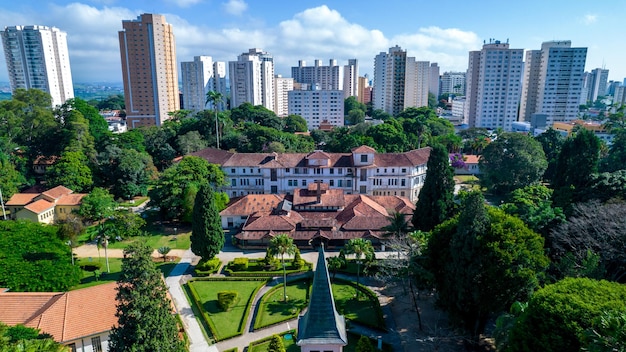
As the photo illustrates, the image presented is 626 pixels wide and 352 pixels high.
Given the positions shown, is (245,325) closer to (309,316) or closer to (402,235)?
(309,316)

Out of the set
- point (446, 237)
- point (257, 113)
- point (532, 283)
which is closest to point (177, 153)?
point (257, 113)

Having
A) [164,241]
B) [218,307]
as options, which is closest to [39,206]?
[164,241]

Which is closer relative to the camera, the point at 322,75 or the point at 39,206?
the point at 39,206

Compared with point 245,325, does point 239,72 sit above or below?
above

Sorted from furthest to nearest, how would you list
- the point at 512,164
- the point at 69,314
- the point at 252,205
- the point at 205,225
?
the point at 512,164
the point at 252,205
the point at 205,225
the point at 69,314

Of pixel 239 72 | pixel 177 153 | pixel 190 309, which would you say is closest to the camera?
pixel 190 309

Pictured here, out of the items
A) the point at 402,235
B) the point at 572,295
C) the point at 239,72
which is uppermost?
the point at 239,72

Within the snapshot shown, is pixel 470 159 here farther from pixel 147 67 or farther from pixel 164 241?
pixel 147 67
